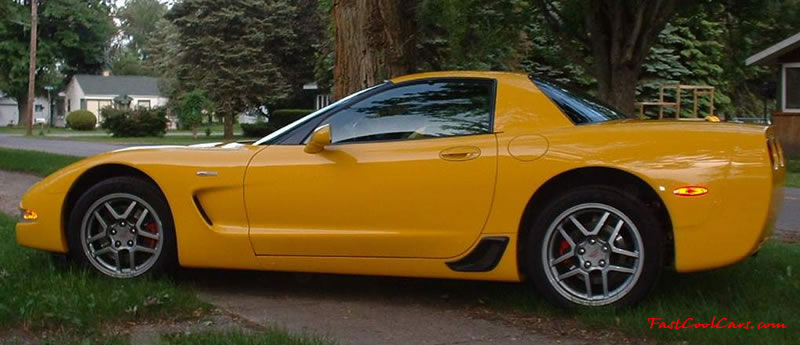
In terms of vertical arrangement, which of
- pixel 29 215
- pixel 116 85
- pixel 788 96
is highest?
pixel 116 85

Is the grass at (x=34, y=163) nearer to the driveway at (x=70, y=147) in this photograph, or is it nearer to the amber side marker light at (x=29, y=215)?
the driveway at (x=70, y=147)

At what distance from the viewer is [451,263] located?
4.88m

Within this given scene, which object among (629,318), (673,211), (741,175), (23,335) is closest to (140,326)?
(23,335)

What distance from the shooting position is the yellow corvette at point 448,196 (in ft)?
14.8

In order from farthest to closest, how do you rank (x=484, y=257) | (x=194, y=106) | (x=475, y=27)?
(x=194, y=106) < (x=475, y=27) < (x=484, y=257)

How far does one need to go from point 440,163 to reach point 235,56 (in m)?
36.2

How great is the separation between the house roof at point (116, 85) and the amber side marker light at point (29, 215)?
68.0 m

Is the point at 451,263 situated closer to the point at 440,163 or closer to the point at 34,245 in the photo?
the point at 440,163

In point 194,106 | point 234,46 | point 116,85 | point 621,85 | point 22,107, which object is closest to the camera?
point 621,85

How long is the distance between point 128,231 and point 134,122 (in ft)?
125

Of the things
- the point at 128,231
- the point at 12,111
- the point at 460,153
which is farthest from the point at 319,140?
the point at 12,111

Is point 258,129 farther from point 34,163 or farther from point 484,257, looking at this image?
point 484,257

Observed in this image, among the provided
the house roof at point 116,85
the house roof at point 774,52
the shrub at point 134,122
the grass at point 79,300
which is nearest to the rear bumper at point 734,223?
the grass at point 79,300

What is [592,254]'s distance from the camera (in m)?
4.66
